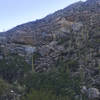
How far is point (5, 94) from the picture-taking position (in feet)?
55.7

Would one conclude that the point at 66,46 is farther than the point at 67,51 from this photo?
Yes

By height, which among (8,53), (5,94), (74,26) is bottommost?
(5,94)

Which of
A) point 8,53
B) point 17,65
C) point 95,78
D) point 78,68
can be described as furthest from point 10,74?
point 95,78

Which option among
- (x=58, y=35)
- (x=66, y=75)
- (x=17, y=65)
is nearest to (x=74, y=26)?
(x=58, y=35)

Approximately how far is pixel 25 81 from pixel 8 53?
905 cm

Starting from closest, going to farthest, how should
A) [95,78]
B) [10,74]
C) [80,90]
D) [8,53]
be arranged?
1. [80,90]
2. [95,78]
3. [10,74]
4. [8,53]

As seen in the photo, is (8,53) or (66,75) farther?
(8,53)

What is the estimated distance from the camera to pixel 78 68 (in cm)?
2092

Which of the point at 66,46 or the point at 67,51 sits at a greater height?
the point at 66,46

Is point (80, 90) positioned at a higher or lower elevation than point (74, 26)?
lower

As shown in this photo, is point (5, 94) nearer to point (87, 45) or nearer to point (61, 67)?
point (61, 67)

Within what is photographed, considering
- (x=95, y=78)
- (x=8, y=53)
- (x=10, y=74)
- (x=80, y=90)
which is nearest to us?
(x=80, y=90)

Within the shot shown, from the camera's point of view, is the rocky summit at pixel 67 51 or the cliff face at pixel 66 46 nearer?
the rocky summit at pixel 67 51

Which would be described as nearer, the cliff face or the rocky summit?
the rocky summit
